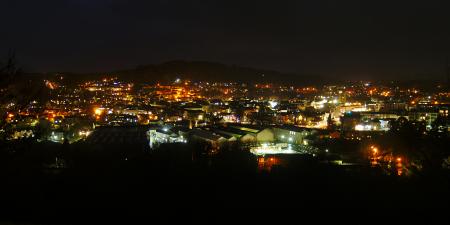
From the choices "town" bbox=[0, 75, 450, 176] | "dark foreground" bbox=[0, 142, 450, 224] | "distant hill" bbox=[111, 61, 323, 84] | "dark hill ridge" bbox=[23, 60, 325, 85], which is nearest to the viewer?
"dark foreground" bbox=[0, 142, 450, 224]

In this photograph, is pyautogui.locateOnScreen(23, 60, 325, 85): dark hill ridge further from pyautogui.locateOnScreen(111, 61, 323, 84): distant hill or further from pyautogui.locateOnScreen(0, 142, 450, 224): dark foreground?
pyautogui.locateOnScreen(0, 142, 450, 224): dark foreground

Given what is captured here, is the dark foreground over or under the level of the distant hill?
under

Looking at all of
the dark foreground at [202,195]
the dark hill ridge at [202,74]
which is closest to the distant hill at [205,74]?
the dark hill ridge at [202,74]

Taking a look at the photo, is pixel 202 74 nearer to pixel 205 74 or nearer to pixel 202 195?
pixel 205 74

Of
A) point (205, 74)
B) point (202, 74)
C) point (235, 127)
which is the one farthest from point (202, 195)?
point (205, 74)

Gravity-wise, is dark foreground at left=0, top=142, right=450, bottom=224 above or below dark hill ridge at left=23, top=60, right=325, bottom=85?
below

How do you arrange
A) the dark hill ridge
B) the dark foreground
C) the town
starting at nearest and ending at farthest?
the dark foreground → the town → the dark hill ridge

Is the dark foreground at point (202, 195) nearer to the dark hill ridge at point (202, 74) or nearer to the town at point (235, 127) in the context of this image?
the town at point (235, 127)

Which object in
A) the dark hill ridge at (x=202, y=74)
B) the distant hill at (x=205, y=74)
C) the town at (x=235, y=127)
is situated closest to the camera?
the town at (x=235, y=127)

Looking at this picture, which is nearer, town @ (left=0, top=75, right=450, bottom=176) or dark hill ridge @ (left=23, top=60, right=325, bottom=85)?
town @ (left=0, top=75, right=450, bottom=176)

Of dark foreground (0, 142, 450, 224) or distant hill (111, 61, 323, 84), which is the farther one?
distant hill (111, 61, 323, 84)

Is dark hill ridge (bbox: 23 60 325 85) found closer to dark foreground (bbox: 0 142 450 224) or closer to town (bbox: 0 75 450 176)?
town (bbox: 0 75 450 176)

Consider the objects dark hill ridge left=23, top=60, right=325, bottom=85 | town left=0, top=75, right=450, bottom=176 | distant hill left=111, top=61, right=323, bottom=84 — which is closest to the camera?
town left=0, top=75, right=450, bottom=176

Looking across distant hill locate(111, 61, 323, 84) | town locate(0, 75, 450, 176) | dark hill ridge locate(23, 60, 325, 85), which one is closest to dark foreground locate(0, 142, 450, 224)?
town locate(0, 75, 450, 176)
